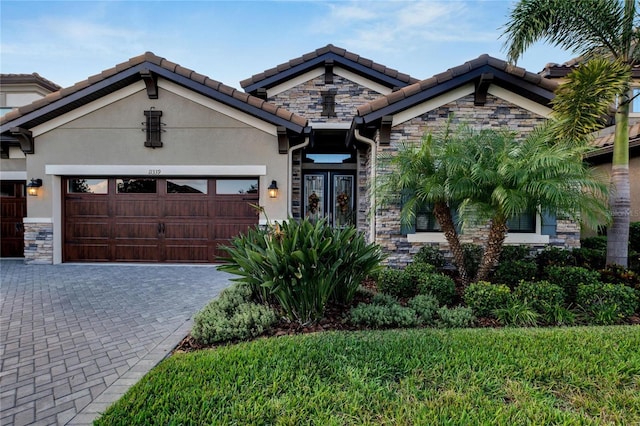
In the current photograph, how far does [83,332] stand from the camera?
13.6 feet

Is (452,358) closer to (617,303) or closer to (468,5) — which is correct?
(617,303)

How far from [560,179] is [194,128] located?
8.59m

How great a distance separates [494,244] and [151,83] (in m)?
9.49

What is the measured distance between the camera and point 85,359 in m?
3.41

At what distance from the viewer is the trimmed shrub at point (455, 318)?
4.16 m

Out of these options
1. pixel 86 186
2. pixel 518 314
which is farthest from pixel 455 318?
pixel 86 186

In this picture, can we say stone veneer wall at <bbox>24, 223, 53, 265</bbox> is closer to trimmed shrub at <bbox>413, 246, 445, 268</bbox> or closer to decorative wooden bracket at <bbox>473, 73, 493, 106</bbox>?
trimmed shrub at <bbox>413, 246, 445, 268</bbox>

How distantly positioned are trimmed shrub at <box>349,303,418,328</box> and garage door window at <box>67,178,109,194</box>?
28.7 feet

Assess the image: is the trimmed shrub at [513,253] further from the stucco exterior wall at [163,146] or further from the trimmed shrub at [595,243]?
the stucco exterior wall at [163,146]

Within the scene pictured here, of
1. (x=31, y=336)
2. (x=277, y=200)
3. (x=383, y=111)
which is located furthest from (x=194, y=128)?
(x=31, y=336)

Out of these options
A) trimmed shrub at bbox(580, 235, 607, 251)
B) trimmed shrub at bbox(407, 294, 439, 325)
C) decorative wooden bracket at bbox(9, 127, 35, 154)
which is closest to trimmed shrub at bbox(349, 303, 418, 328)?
trimmed shrub at bbox(407, 294, 439, 325)

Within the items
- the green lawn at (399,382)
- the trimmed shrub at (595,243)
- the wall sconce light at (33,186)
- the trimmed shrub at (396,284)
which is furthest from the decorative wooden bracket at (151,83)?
the trimmed shrub at (595,243)

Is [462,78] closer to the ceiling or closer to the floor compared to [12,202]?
closer to the ceiling

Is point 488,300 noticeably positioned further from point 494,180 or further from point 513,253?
point 513,253
